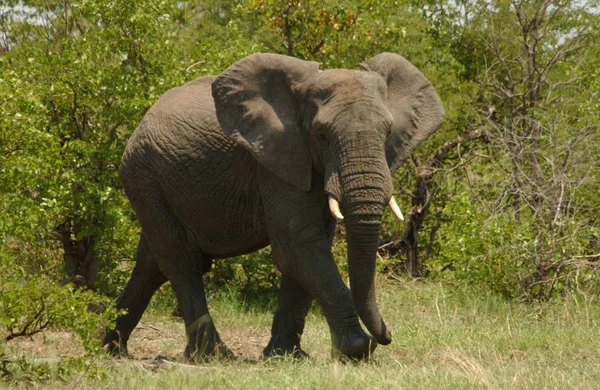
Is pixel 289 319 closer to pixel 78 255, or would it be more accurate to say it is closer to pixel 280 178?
pixel 280 178

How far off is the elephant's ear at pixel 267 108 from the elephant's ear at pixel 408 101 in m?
0.60

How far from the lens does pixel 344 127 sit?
7820 mm

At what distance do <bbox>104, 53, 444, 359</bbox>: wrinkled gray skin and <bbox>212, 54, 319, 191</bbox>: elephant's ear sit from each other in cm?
1

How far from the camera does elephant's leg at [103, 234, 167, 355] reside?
962 cm

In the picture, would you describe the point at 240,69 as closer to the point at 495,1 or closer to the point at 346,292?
the point at 346,292

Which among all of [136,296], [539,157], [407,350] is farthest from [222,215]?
[539,157]

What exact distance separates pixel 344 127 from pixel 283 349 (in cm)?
190

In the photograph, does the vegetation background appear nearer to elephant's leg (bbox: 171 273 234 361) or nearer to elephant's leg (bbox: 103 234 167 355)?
elephant's leg (bbox: 103 234 167 355)

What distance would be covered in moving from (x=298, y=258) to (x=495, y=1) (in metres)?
7.99

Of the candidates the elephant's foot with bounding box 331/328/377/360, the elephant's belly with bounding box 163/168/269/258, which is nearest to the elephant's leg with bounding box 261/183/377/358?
the elephant's foot with bounding box 331/328/377/360

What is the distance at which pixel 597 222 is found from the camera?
11.7 m

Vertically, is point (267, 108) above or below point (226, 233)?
above

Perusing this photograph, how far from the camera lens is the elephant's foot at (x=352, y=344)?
26.1ft

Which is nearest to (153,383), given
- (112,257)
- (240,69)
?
(240,69)
